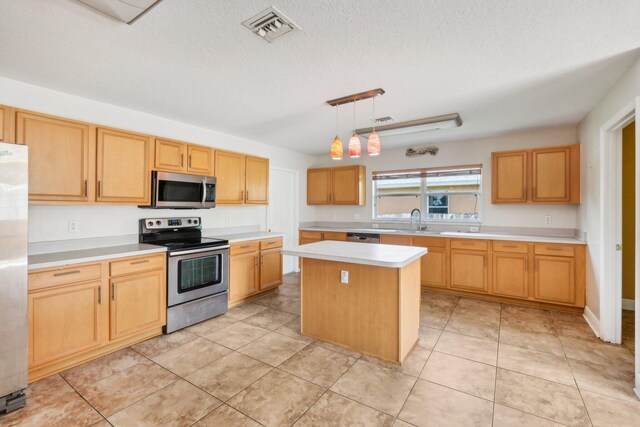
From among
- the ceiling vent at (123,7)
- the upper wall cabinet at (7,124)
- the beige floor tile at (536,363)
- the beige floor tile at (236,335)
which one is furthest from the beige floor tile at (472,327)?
the upper wall cabinet at (7,124)

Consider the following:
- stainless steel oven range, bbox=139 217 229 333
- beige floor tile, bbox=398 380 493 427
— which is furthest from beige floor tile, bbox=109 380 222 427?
beige floor tile, bbox=398 380 493 427

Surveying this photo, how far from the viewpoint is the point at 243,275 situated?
12.9 ft

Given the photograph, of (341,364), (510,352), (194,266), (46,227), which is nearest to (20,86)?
(46,227)

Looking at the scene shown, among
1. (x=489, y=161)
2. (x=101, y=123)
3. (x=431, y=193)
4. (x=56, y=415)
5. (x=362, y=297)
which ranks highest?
(x=101, y=123)

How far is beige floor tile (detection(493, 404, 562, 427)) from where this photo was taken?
178cm

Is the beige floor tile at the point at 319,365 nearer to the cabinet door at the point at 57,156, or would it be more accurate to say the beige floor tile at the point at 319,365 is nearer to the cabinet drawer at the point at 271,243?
the cabinet drawer at the point at 271,243

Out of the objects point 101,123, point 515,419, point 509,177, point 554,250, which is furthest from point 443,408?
point 101,123

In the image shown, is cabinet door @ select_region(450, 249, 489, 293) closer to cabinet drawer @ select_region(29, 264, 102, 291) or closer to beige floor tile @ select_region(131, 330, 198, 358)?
beige floor tile @ select_region(131, 330, 198, 358)

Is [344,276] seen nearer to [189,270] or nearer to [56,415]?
[189,270]

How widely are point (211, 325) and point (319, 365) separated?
4.79ft

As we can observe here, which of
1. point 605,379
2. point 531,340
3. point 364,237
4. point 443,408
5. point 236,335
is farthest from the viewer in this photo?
point 364,237

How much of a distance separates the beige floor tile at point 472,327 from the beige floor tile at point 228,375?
6.69 feet

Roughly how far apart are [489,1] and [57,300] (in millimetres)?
3531

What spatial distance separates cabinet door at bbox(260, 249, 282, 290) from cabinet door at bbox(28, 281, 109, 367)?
6.38 ft
